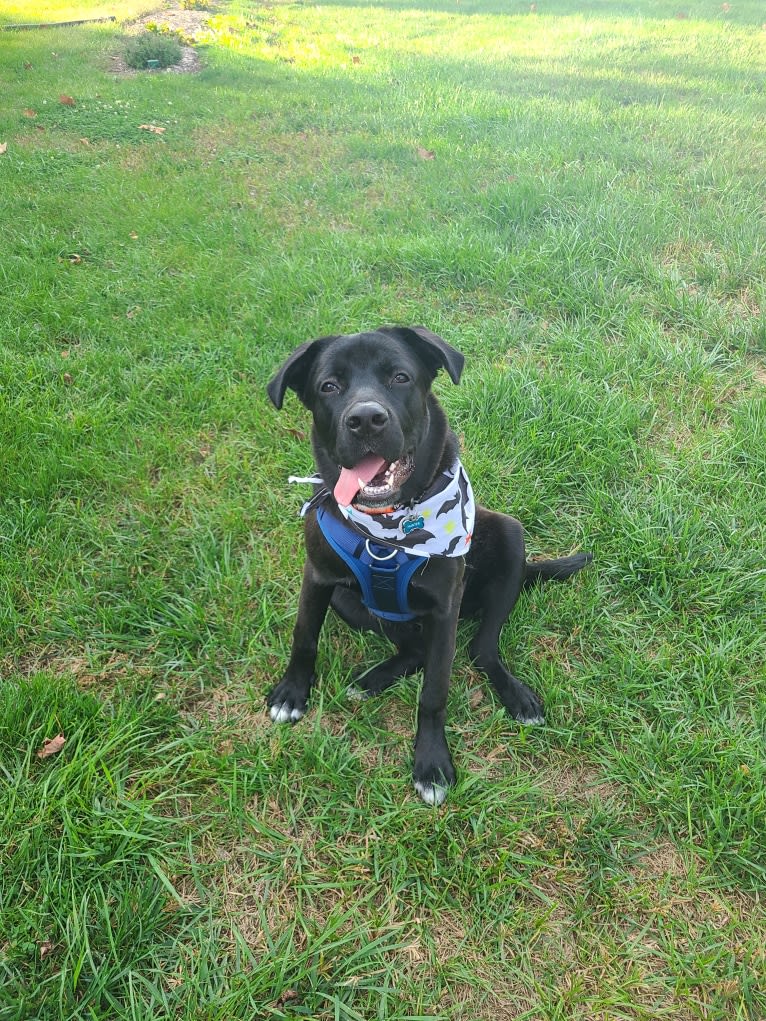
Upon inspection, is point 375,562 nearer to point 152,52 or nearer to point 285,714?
point 285,714

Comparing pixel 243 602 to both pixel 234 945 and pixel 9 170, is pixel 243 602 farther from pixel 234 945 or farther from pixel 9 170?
pixel 9 170

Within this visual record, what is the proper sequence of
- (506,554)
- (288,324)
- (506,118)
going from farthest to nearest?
1. (506,118)
2. (288,324)
3. (506,554)

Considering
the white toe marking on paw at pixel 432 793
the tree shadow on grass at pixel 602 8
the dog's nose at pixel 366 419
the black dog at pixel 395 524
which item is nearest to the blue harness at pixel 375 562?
the black dog at pixel 395 524

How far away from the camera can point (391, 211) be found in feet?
18.5

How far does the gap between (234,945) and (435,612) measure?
1.11 metres

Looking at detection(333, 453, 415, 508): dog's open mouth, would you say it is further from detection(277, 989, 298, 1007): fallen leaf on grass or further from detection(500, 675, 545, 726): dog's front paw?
detection(277, 989, 298, 1007): fallen leaf on grass

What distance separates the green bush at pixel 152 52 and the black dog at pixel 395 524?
33.3ft

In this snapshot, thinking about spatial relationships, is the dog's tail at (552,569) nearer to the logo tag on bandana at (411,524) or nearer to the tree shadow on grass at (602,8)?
the logo tag on bandana at (411,524)

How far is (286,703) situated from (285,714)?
4 centimetres

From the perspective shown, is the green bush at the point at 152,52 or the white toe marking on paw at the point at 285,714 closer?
the white toe marking on paw at the point at 285,714

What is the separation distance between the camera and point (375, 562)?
2176mm

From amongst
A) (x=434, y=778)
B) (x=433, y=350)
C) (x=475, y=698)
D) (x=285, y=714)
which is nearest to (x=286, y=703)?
(x=285, y=714)

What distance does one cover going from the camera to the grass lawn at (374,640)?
1852 millimetres

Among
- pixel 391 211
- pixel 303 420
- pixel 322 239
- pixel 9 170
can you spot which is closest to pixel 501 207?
pixel 391 211
